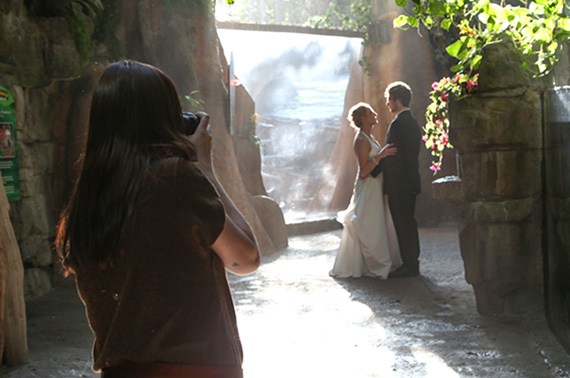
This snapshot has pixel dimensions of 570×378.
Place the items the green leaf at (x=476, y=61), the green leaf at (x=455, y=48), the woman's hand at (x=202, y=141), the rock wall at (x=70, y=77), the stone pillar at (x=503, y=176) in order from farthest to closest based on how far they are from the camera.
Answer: the rock wall at (x=70, y=77) < the stone pillar at (x=503, y=176) < the green leaf at (x=476, y=61) < the green leaf at (x=455, y=48) < the woman's hand at (x=202, y=141)

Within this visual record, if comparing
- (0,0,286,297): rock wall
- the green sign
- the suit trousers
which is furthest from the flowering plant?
the green sign

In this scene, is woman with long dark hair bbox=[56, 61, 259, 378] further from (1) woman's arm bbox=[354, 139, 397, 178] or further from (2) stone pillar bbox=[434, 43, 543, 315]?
(1) woman's arm bbox=[354, 139, 397, 178]

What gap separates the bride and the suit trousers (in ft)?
0.54

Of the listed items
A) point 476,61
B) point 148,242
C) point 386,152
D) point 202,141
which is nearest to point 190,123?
point 202,141

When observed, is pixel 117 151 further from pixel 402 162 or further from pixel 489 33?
pixel 402 162

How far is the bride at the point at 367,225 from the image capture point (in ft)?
22.0

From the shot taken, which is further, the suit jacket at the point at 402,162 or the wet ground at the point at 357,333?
the suit jacket at the point at 402,162

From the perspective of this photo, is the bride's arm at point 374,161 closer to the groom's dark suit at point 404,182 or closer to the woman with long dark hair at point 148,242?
the groom's dark suit at point 404,182

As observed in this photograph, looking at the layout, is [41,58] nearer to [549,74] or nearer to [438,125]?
[438,125]

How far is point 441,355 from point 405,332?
0.61m

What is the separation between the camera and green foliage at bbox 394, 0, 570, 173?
3.75m

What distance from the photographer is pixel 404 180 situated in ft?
21.8

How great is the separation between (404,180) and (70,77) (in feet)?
11.6

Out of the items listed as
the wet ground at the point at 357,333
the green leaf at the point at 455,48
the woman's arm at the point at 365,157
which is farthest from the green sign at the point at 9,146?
the green leaf at the point at 455,48
